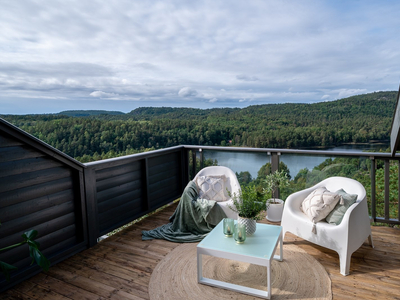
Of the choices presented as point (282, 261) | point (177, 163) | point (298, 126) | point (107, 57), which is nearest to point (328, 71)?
point (298, 126)

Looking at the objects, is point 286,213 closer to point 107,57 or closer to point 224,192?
point 224,192

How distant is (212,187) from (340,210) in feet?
5.05

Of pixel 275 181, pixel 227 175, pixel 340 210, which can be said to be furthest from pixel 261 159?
pixel 340 210

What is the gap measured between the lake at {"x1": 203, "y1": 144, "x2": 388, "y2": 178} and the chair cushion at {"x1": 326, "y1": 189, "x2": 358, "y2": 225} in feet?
3.70

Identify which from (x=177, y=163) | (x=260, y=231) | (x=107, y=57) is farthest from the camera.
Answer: (x=107, y=57)

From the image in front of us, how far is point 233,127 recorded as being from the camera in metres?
6.29

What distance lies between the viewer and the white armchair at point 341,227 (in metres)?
2.36

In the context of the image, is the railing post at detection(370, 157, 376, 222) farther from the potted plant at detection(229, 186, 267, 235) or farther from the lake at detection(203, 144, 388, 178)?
the potted plant at detection(229, 186, 267, 235)

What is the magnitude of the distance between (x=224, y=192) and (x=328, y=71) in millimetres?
6852

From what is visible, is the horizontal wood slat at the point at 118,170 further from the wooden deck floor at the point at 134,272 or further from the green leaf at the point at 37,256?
the green leaf at the point at 37,256

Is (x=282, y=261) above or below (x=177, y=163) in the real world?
below

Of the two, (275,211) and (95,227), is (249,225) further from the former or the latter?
(95,227)

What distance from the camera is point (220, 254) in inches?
81.8

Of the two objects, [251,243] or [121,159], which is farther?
[121,159]
